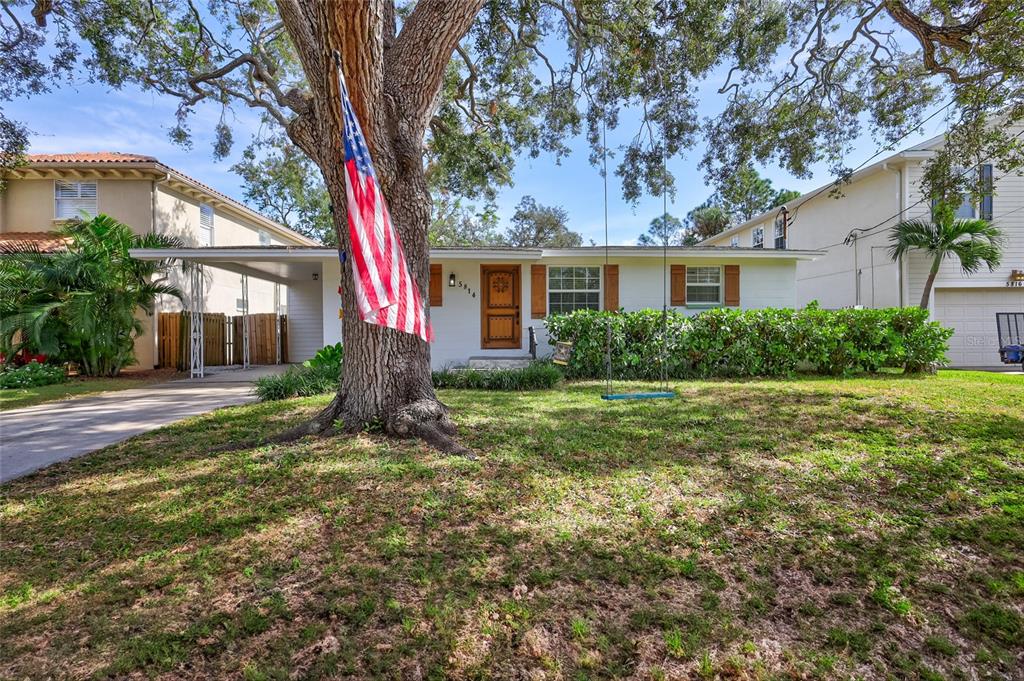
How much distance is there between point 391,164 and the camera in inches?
166

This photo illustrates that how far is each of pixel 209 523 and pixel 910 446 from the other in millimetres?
5726

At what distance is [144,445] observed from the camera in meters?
4.61

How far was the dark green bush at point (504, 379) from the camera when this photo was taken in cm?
818

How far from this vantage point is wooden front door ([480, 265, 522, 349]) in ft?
37.7

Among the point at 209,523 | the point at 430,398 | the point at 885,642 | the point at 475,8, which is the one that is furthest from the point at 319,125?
the point at 885,642

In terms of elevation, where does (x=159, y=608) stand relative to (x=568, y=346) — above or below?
below

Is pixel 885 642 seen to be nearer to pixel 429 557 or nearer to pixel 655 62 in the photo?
pixel 429 557

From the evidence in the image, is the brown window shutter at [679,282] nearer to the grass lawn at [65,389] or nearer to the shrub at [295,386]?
the shrub at [295,386]

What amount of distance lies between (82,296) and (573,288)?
10.7 meters

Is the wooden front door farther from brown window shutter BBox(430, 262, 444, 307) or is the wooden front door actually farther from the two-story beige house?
the two-story beige house

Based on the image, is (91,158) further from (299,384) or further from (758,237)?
(758,237)

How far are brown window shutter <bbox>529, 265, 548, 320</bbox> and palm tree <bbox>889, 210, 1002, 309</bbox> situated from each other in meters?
9.52

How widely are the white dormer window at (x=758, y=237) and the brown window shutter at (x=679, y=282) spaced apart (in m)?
8.26

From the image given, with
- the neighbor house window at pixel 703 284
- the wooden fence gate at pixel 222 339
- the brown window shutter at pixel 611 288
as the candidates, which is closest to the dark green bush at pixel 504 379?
the brown window shutter at pixel 611 288
